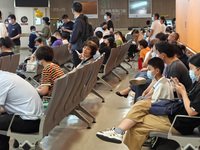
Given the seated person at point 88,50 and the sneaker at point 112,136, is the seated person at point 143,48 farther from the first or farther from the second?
the sneaker at point 112,136

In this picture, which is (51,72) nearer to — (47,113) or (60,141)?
(60,141)

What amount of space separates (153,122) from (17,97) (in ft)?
4.02

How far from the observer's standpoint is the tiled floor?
3.85 m

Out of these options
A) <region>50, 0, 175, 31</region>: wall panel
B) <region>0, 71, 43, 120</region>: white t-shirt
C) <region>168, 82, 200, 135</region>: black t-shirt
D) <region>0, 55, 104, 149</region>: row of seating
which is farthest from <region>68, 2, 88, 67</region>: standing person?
<region>50, 0, 175, 31</region>: wall panel

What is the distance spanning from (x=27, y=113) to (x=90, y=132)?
58.2 inches

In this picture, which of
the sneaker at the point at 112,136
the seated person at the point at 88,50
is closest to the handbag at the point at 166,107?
the sneaker at the point at 112,136

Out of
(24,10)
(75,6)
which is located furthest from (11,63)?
(24,10)

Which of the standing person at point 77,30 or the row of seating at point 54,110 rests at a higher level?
the standing person at point 77,30

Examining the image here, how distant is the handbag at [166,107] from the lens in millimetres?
3115

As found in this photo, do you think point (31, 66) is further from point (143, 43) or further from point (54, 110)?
point (54, 110)

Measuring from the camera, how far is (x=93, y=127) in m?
4.54

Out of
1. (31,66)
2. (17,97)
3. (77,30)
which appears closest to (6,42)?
(31,66)

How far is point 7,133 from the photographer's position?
2.99 metres

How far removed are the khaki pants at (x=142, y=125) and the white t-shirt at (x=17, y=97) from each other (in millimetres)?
853
